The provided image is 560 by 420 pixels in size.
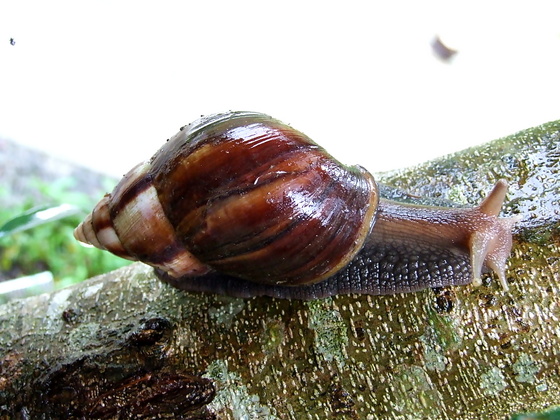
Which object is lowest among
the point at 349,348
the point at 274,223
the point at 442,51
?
the point at 349,348

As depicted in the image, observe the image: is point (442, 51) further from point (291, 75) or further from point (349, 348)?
point (349, 348)

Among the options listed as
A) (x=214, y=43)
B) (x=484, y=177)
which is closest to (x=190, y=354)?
(x=484, y=177)

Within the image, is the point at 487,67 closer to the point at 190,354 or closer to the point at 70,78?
the point at 70,78

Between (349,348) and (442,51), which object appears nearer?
(349,348)

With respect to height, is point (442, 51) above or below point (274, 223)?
above

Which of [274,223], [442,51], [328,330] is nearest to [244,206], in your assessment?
[274,223]
